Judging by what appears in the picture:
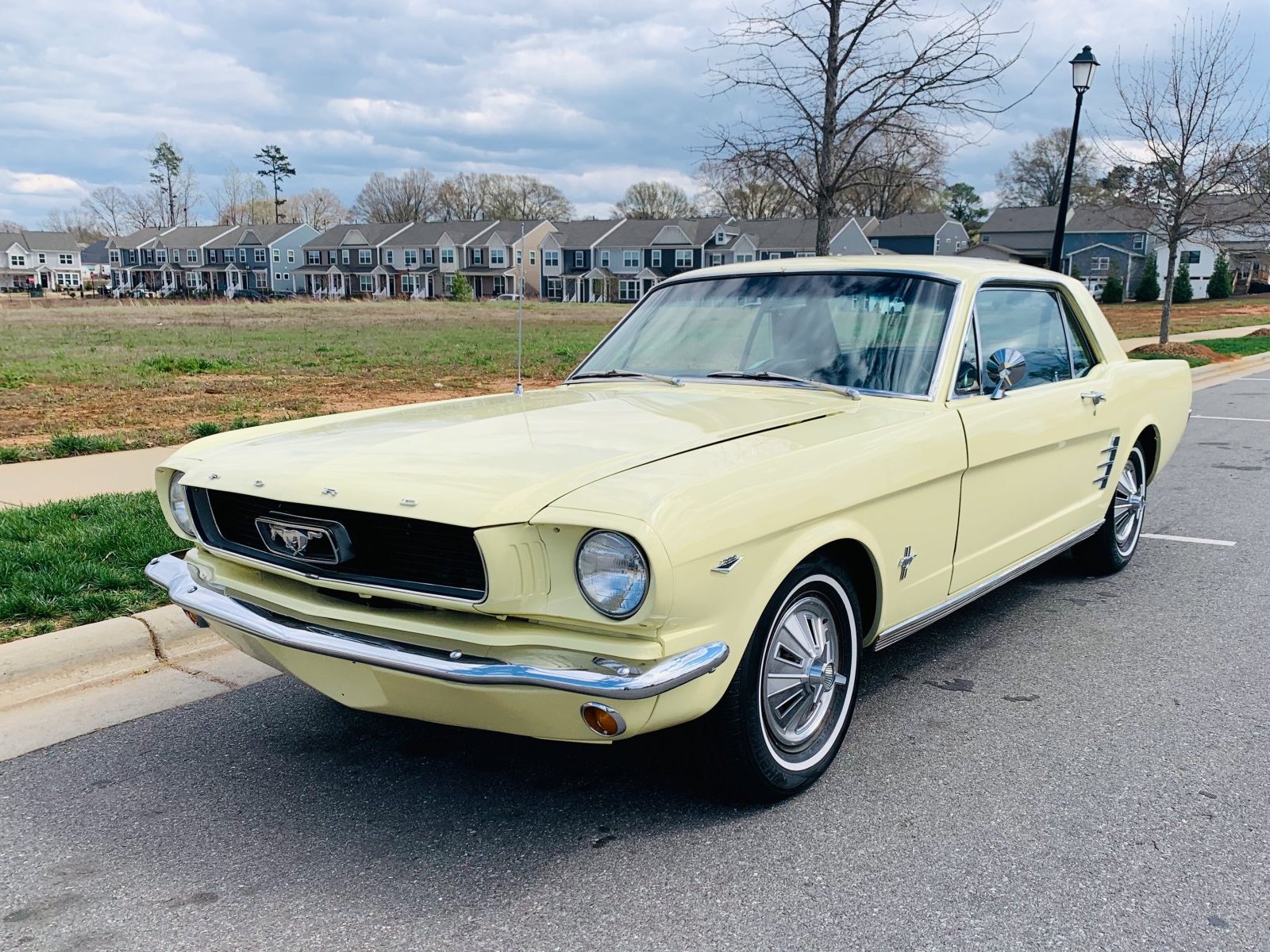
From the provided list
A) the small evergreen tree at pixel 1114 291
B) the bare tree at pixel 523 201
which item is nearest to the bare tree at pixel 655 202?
the bare tree at pixel 523 201

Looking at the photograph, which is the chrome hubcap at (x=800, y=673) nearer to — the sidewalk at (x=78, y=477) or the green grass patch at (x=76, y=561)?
the green grass patch at (x=76, y=561)

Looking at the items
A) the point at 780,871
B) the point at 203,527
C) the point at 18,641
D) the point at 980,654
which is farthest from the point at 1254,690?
the point at 18,641

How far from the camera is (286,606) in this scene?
118 inches

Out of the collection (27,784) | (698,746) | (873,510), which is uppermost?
(873,510)

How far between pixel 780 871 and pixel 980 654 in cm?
209

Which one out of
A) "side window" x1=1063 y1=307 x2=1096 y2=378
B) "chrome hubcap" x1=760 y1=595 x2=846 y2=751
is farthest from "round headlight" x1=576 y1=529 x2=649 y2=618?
"side window" x1=1063 y1=307 x2=1096 y2=378

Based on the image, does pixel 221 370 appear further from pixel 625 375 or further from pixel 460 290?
pixel 460 290

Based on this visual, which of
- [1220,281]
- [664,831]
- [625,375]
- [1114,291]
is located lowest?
[664,831]

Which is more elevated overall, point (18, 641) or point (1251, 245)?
point (1251, 245)

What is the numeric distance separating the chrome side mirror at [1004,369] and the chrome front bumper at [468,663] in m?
1.97

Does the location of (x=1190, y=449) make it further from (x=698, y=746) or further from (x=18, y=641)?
(x=18, y=641)

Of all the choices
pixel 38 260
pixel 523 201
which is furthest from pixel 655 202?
pixel 38 260

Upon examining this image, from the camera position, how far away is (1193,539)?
259 inches

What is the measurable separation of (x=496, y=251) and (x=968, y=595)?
7958 cm
